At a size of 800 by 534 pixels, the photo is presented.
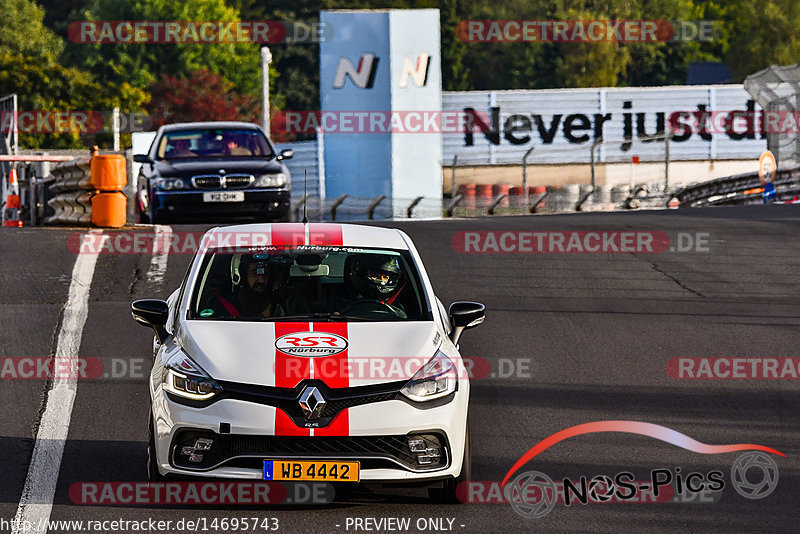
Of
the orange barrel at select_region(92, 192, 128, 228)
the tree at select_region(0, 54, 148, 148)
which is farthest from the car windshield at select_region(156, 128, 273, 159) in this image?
the tree at select_region(0, 54, 148, 148)

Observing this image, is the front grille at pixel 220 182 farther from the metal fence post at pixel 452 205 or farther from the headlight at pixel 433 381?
the metal fence post at pixel 452 205

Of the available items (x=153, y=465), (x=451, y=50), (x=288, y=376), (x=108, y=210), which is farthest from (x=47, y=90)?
(x=288, y=376)

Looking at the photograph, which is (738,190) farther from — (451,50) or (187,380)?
(451,50)

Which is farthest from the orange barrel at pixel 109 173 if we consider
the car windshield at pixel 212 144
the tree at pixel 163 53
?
the tree at pixel 163 53

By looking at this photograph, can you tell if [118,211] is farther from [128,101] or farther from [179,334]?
[128,101]

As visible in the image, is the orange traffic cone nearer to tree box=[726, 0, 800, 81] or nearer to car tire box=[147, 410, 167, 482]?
car tire box=[147, 410, 167, 482]

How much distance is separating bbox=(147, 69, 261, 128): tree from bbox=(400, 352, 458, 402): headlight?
78918 mm

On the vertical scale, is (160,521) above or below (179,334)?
below

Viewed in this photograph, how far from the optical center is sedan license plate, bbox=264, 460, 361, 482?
6.70 metres

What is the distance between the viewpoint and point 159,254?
→ 1606 cm

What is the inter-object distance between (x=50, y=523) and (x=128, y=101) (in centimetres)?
7593


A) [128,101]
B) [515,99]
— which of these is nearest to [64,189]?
[515,99]

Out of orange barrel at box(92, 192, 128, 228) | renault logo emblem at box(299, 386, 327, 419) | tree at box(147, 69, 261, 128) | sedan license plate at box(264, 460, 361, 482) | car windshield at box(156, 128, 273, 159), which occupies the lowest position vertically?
sedan license plate at box(264, 460, 361, 482)

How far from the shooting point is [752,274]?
50.8ft
